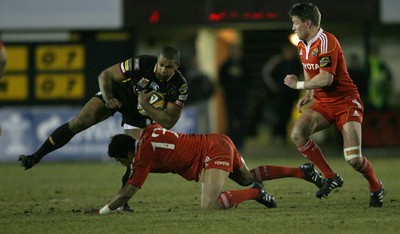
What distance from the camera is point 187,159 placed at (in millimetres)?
8445

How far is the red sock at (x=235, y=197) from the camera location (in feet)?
27.6

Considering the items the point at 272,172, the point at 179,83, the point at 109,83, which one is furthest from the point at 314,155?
the point at 109,83

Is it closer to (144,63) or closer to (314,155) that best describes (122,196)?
(144,63)

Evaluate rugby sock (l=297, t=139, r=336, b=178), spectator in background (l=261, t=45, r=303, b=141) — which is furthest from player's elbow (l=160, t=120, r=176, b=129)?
spectator in background (l=261, t=45, r=303, b=141)

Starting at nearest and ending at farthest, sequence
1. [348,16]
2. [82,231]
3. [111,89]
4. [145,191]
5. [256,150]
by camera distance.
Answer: [82,231] < [111,89] < [145,191] < [348,16] < [256,150]

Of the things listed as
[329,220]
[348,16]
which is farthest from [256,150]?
[329,220]

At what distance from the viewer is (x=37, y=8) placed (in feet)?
56.4

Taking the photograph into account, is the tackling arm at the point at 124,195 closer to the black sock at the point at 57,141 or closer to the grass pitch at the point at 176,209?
the grass pitch at the point at 176,209

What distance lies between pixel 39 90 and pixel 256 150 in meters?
4.88

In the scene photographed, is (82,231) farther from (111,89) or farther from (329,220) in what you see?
(111,89)

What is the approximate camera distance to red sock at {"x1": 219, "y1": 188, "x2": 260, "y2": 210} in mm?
8422

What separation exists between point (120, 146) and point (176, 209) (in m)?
1.09

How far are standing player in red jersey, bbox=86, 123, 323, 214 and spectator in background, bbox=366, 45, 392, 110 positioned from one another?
29.0 ft

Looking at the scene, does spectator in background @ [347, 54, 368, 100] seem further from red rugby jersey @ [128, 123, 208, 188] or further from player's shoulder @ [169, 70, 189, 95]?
red rugby jersey @ [128, 123, 208, 188]
